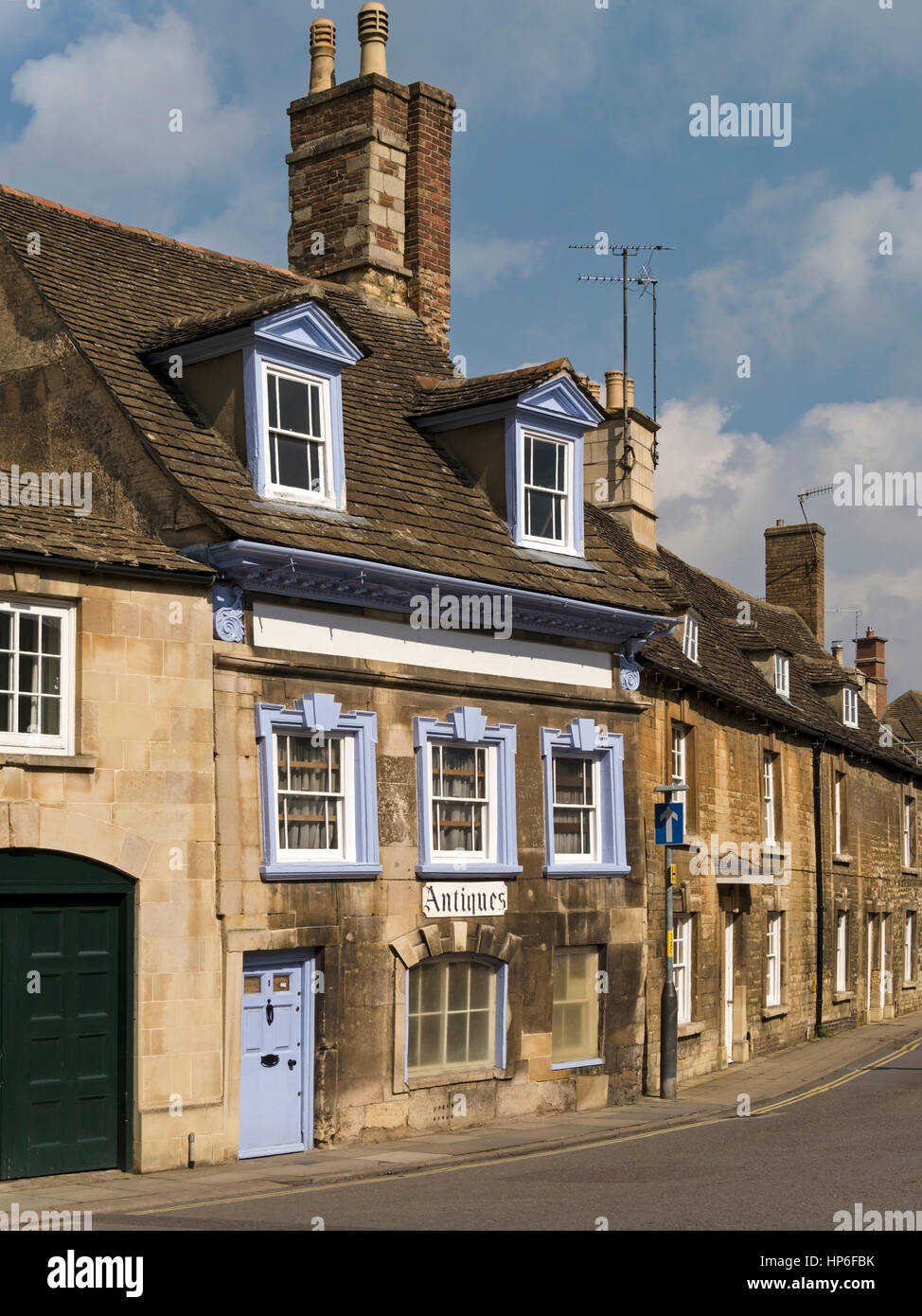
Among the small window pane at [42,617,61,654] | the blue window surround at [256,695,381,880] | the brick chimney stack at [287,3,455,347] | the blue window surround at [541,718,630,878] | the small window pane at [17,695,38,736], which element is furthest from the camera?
the brick chimney stack at [287,3,455,347]

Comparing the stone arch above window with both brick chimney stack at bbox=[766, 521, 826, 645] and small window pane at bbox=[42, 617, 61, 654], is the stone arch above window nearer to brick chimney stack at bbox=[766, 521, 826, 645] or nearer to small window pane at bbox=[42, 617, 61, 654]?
small window pane at bbox=[42, 617, 61, 654]

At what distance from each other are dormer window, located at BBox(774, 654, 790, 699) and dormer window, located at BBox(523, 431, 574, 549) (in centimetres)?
1401

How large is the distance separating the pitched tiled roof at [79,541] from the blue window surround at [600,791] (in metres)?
6.19

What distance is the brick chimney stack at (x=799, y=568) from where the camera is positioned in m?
44.9

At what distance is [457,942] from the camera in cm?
1919

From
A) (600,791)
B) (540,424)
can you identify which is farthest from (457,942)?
(540,424)

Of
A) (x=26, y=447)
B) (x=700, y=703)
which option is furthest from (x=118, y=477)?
(x=700, y=703)

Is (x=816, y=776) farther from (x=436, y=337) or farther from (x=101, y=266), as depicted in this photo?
(x=101, y=266)

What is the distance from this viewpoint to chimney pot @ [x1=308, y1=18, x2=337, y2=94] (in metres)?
26.0

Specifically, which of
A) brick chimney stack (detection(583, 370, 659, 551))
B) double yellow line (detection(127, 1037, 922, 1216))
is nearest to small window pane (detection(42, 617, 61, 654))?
double yellow line (detection(127, 1037, 922, 1216))

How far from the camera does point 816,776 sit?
3525 centimetres

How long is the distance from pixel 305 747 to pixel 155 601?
103 inches

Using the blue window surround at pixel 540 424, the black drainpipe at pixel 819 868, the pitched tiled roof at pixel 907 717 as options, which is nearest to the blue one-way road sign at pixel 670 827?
the blue window surround at pixel 540 424

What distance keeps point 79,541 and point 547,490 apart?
25.8 feet
